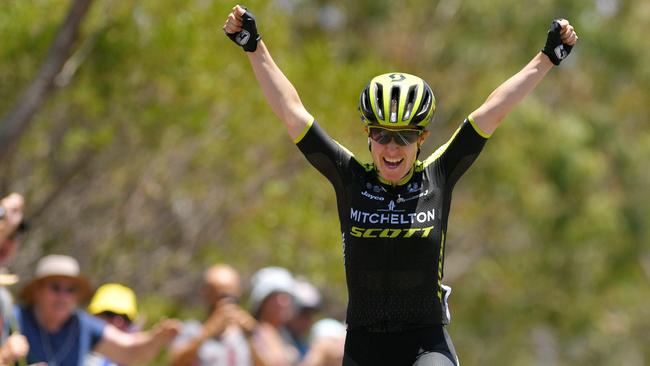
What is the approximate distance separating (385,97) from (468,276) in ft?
96.0

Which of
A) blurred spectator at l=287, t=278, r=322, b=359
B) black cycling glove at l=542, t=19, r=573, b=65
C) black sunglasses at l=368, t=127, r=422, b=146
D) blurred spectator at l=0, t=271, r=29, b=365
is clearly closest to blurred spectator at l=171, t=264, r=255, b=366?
blurred spectator at l=287, t=278, r=322, b=359

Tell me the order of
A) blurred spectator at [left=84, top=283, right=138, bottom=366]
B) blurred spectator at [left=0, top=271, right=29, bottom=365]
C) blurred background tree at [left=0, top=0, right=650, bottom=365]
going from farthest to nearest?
1. blurred background tree at [left=0, top=0, right=650, bottom=365]
2. blurred spectator at [left=84, top=283, right=138, bottom=366]
3. blurred spectator at [left=0, top=271, right=29, bottom=365]

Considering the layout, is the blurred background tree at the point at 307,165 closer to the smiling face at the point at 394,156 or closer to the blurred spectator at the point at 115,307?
the blurred spectator at the point at 115,307

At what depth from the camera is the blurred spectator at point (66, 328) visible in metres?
8.47

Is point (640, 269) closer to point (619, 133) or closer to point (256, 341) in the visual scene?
point (619, 133)

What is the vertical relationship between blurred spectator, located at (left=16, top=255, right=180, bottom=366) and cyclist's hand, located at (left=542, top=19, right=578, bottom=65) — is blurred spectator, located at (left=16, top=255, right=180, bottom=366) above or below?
below

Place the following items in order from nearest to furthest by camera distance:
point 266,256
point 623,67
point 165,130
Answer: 1. point 165,130
2. point 266,256
3. point 623,67

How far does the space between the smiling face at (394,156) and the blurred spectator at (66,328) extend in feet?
8.97

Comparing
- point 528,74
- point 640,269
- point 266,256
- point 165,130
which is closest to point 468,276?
point 640,269

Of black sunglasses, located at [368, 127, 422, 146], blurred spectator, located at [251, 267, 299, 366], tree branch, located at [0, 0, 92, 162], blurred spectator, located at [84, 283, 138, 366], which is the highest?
tree branch, located at [0, 0, 92, 162]

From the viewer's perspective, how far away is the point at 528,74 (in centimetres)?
658

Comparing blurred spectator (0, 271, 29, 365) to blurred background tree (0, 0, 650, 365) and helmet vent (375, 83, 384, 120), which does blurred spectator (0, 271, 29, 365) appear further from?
blurred background tree (0, 0, 650, 365)

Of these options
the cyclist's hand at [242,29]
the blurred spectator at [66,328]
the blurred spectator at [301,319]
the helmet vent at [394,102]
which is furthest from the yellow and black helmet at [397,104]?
the blurred spectator at [301,319]

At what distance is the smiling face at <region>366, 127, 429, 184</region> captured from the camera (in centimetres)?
639
